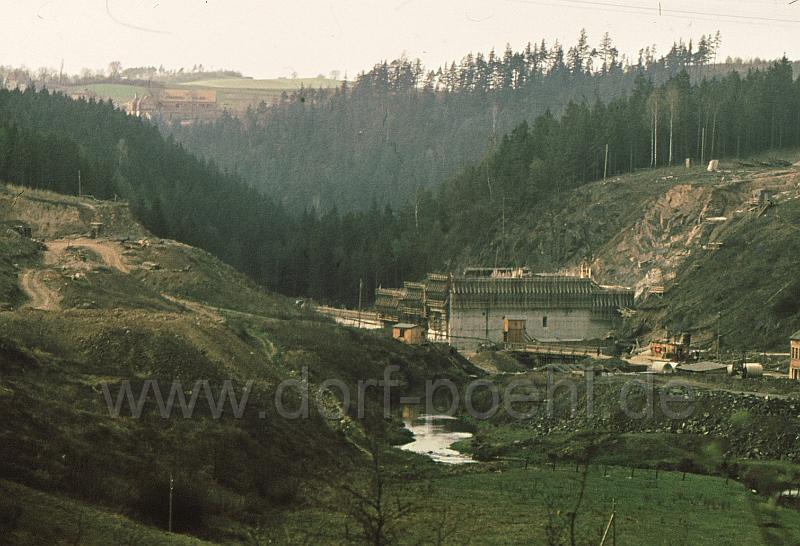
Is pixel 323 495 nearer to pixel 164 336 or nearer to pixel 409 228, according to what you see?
pixel 164 336

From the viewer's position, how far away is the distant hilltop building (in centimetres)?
9681

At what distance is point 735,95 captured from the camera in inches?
5620

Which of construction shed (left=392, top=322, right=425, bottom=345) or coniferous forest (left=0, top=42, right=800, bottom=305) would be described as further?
coniferous forest (left=0, top=42, right=800, bottom=305)

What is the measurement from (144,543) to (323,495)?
12.1 meters

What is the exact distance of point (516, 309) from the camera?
97.8m

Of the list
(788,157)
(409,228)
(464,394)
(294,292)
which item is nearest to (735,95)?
(788,157)

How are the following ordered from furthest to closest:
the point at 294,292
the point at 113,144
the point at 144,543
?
1. the point at 113,144
2. the point at 294,292
3. the point at 144,543

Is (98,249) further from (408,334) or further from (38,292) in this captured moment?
(38,292)

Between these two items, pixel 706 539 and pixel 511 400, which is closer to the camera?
pixel 706 539

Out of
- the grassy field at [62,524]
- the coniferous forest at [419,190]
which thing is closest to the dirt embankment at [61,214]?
the coniferous forest at [419,190]

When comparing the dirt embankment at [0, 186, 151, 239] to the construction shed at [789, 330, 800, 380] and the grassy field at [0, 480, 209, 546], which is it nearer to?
the construction shed at [789, 330, 800, 380]

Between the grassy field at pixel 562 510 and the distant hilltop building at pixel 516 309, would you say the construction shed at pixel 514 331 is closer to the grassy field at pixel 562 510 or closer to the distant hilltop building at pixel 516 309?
the distant hilltop building at pixel 516 309

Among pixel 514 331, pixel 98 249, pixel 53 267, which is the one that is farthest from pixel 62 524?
pixel 514 331

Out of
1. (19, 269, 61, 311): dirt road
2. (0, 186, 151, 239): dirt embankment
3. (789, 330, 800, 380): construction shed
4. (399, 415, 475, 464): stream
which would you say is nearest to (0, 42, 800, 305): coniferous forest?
(0, 186, 151, 239): dirt embankment
